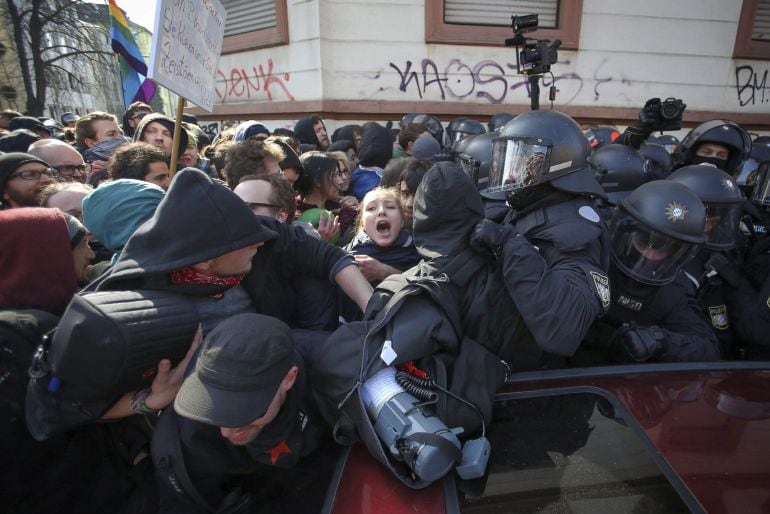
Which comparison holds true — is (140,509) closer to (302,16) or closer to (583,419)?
(583,419)

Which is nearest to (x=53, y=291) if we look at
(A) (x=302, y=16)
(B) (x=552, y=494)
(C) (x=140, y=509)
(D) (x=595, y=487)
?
(C) (x=140, y=509)

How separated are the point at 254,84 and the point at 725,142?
744 cm

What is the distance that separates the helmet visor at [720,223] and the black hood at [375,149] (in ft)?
8.59

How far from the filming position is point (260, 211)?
202 cm

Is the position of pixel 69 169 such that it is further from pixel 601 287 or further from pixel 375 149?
pixel 601 287

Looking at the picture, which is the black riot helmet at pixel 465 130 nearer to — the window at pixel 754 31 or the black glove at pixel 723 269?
the black glove at pixel 723 269

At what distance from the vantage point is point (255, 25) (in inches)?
310

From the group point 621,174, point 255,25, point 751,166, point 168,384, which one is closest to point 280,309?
point 168,384

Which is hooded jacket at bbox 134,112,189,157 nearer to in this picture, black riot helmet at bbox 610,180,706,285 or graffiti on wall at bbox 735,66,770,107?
black riot helmet at bbox 610,180,706,285

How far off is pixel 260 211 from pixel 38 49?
13762 mm

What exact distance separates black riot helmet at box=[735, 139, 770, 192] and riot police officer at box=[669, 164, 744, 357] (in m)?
1.75

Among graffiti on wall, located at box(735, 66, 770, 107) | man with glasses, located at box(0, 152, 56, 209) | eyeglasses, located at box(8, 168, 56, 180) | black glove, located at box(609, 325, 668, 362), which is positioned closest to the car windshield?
black glove, located at box(609, 325, 668, 362)

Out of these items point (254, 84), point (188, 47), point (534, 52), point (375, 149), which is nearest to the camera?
point (188, 47)

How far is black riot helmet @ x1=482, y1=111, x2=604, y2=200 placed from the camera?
1.76 m
